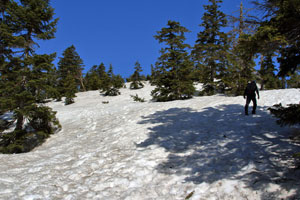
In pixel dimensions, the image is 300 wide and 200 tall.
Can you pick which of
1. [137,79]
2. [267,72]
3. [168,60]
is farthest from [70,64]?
[267,72]

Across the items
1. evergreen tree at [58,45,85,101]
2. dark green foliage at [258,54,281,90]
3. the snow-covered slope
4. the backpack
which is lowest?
the snow-covered slope

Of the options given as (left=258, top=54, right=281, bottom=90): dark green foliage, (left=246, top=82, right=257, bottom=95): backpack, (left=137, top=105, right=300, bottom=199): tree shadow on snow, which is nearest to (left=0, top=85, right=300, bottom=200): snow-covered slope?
(left=137, top=105, right=300, bottom=199): tree shadow on snow

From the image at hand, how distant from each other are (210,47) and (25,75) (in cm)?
2018

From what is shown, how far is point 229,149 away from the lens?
18.2 ft

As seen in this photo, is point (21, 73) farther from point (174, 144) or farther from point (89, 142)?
point (174, 144)

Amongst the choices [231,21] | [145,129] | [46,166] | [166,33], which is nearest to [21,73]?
[46,166]

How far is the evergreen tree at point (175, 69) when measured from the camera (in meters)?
18.1

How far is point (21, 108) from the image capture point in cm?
953

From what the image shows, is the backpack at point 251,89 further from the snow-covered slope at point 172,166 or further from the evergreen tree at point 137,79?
the evergreen tree at point 137,79

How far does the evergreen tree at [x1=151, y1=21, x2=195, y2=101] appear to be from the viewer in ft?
59.4

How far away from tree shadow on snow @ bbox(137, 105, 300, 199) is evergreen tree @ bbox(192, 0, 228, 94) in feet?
38.6

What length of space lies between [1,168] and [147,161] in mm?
5059

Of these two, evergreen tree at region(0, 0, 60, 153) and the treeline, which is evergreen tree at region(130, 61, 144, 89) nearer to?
the treeline

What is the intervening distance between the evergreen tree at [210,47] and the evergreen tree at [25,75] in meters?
16.7
